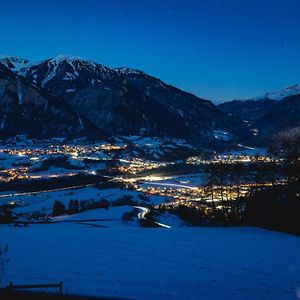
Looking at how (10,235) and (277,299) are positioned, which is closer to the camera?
(277,299)

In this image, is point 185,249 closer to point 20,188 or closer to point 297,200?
point 297,200

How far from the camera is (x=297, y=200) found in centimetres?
3706

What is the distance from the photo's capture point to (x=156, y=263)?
826 inches

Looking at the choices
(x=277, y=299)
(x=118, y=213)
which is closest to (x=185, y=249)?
(x=277, y=299)

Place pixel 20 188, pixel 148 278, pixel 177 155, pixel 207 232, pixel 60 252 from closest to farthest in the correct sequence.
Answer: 1. pixel 148 278
2. pixel 60 252
3. pixel 207 232
4. pixel 20 188
5. pixel 177 155

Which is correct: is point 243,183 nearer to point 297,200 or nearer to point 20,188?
point 297,200

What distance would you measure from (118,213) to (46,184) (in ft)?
215

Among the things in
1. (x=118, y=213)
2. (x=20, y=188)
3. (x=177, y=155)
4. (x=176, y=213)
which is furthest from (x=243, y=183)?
(x=177, y=155)

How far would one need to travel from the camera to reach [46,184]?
107 meters

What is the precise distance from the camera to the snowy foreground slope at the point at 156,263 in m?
17.2

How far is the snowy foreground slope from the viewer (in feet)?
56.6

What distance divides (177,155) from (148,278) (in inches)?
7002

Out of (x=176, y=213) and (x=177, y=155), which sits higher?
(x=177, y=155)

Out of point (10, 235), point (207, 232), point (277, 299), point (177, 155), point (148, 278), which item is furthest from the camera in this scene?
point (177, 155)
